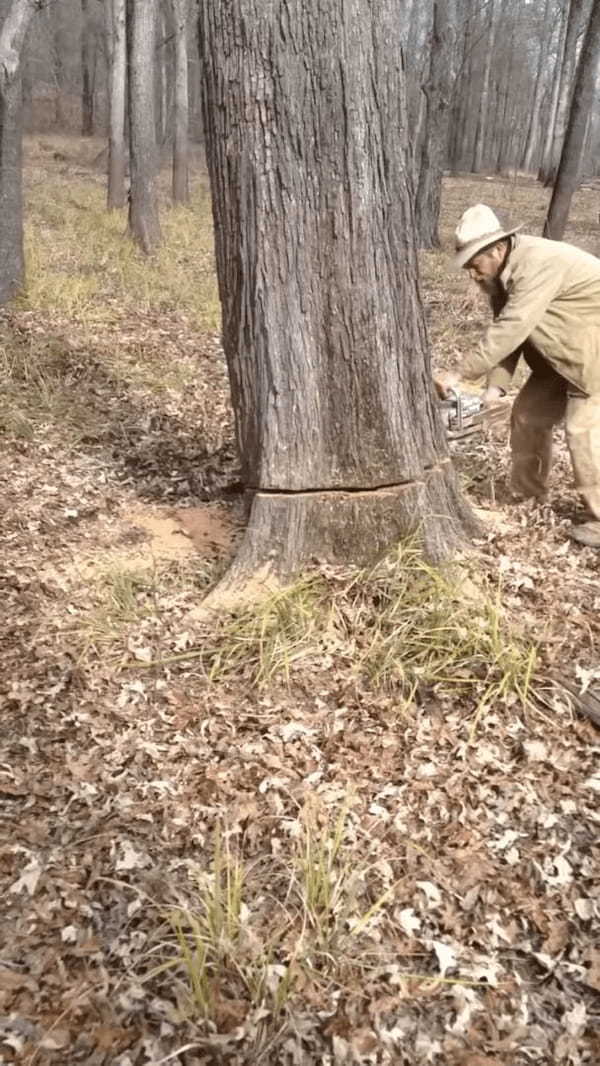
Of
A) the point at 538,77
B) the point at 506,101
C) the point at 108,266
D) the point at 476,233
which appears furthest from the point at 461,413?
the point at 506,101

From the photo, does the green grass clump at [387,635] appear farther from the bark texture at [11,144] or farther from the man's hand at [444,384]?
the bark texture at [11,144]

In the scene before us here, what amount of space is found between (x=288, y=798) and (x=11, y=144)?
25.7 ft

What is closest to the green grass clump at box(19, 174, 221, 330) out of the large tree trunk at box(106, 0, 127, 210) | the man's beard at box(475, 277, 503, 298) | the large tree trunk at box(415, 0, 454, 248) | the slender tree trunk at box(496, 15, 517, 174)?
the large tree trunk at box(106, 0, 127, 210)

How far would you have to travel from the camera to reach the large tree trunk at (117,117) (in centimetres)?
1634

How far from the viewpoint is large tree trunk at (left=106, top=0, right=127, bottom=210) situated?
643 inches

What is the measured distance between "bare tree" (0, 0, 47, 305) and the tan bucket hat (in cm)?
595

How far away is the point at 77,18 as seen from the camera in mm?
46594

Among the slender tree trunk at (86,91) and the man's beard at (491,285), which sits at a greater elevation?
the slender tree trunk at (86,91)

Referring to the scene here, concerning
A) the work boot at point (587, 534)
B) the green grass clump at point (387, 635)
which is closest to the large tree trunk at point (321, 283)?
the green grass clump at point (387, 635)

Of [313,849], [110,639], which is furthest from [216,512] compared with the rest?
[313,849]

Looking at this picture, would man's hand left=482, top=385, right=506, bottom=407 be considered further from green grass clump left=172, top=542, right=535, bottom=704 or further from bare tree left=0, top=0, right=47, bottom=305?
bare tree left=0, top=0, right=47, bottom=305

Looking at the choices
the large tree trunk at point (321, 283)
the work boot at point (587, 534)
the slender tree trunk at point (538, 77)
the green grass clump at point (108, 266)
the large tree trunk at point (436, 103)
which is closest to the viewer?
the large tree trunk at point (321, 283)

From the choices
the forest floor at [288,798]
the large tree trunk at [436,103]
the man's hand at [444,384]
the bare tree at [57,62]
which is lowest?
the forest floor at [288,798]

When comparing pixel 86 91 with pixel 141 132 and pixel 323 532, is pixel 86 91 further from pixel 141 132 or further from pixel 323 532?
pixel 323 532
